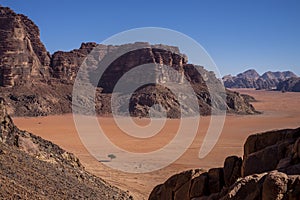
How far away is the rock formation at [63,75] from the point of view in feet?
233

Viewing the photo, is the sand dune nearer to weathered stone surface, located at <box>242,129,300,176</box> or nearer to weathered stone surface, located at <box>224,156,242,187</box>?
weathered stone surface, located at <box>224,156,242,187</box>

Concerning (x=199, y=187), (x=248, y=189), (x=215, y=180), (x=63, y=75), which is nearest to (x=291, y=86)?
(x=63, y=75)

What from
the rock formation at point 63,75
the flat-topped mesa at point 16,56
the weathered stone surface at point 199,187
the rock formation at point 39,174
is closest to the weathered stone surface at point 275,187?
the weathered stone surface at point 199,187

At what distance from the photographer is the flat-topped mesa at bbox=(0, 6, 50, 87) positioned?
2879 inches

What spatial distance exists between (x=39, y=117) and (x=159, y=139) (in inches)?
1246

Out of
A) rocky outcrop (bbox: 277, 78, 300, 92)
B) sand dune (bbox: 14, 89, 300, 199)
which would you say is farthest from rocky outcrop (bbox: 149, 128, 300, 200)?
rocky outcrop (bbox: 277, 78, 300, 92)

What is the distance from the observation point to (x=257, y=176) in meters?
7.38

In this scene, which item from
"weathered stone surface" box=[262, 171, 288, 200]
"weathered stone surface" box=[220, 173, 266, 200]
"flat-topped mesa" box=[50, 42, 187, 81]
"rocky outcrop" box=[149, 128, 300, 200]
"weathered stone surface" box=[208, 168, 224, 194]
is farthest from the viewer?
"flat-topped mesa" box=[50, 42, 187, 81]

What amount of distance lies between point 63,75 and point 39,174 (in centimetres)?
7270

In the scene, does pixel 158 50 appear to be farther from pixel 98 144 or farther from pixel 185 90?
pixel 98 144

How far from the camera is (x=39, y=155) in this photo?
687 inches

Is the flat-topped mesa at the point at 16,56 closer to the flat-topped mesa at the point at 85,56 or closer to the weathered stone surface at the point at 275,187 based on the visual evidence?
the flat-topped mesa at the point at 85,56

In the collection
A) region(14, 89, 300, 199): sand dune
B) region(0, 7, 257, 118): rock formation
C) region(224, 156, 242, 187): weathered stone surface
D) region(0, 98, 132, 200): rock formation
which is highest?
region(0, 7, 257, 118): rock formation

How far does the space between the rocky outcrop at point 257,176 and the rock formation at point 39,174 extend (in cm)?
412
